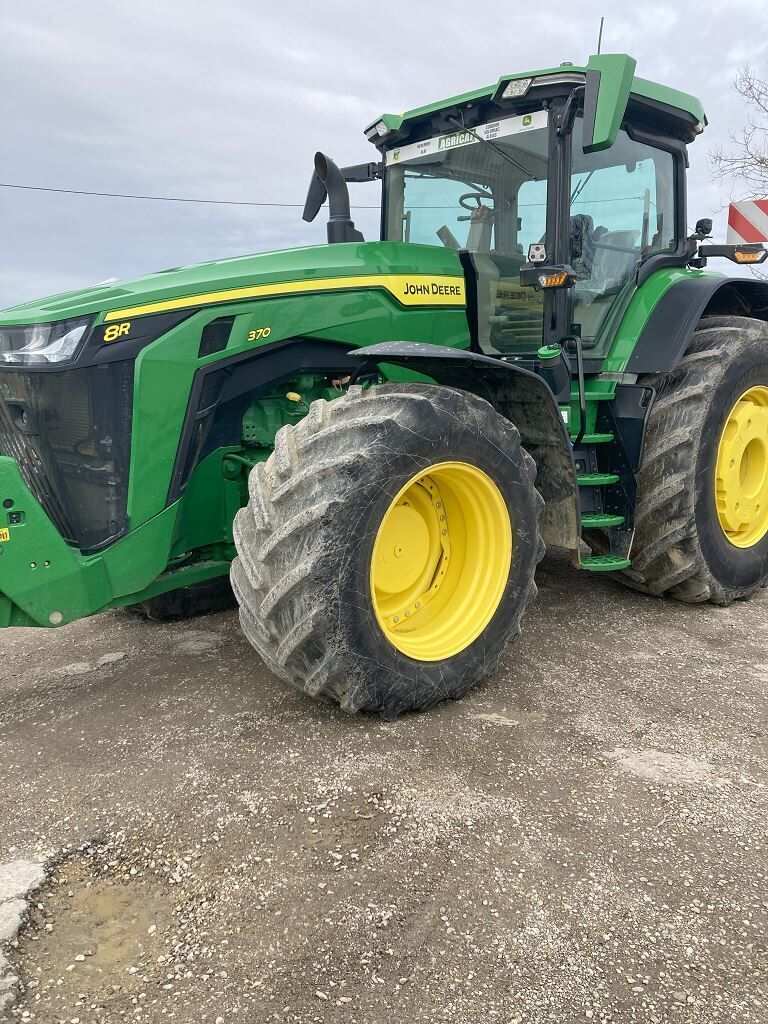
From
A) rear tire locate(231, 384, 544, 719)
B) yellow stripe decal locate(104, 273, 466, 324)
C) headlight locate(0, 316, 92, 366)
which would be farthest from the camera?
yellow stripe decal locate(104, 273, 466, 324)

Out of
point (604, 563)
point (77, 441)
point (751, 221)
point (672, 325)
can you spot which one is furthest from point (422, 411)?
point (751, 221)

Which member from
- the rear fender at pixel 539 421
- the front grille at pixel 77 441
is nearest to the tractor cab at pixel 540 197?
the rear fender at pixel 539 421

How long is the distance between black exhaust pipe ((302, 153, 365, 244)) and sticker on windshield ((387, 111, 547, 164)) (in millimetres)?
474

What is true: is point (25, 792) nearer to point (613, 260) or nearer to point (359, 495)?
point (359, 495)

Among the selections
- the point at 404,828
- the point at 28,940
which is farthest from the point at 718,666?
the point at 28,940

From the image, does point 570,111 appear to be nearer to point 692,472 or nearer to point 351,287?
point 351,287

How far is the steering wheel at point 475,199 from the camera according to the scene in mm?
3978

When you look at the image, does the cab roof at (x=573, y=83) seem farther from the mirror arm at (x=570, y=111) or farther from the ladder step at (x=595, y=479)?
the ladder step at (x=595, y=479)

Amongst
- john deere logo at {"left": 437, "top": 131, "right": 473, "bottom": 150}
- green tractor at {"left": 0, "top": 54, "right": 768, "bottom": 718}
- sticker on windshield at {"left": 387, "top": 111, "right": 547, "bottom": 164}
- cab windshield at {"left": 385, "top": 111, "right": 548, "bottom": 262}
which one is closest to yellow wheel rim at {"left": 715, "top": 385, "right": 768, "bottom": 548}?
green tractor at {"left": 0, "top": 54, "right": 768, "bottom": 718}

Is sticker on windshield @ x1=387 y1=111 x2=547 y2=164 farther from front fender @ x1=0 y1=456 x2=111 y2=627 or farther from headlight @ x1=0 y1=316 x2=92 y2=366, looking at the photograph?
front fender @ x1=0 y1=456 x2=111 y2=627

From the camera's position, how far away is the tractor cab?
12.0 ft

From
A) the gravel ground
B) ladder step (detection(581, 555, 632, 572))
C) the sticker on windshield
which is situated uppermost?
the sticker on windshield

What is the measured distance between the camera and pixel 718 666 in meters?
3.50

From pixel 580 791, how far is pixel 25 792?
171 cm
